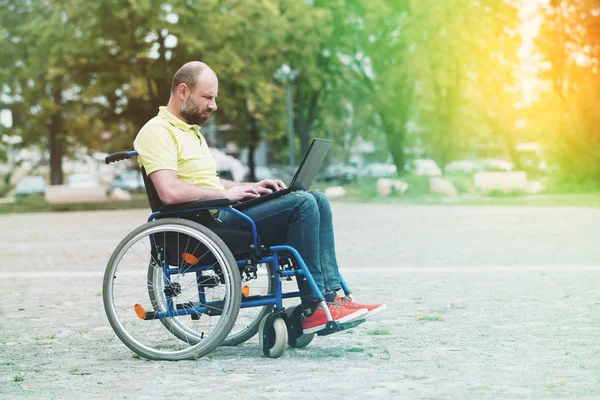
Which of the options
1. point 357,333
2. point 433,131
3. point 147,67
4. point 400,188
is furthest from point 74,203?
point 357,333

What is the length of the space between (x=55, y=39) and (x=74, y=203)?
Result: 6.59 m

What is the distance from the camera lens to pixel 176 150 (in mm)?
5418

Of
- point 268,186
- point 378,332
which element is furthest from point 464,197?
point 268,186

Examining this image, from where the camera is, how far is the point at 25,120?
141 ft

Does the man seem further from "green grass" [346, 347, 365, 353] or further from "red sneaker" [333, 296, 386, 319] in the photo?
"green grass" [346, 347, 365, 353]

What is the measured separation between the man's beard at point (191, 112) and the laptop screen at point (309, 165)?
24.0 inches

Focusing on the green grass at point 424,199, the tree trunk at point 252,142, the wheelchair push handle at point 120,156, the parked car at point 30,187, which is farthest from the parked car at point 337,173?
the wheelchair push handle at point 120,156

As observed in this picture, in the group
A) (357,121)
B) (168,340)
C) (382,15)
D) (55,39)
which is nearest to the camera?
(168,340)

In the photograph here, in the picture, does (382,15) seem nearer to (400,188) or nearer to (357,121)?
(400,188)

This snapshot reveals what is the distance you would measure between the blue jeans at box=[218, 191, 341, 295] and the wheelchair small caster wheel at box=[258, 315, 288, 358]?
0.28 metres

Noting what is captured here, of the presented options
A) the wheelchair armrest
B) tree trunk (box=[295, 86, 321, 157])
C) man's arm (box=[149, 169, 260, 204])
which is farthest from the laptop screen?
tree trunk (box=[295, 86, 321, 157])

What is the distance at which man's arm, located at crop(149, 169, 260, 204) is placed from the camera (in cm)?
523

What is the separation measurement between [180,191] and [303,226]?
649 mm

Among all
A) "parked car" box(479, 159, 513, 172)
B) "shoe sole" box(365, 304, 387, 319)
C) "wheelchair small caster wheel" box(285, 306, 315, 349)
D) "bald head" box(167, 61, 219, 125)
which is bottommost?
"wheelchair small caster wheel" box(285, 306, 315, 349)
